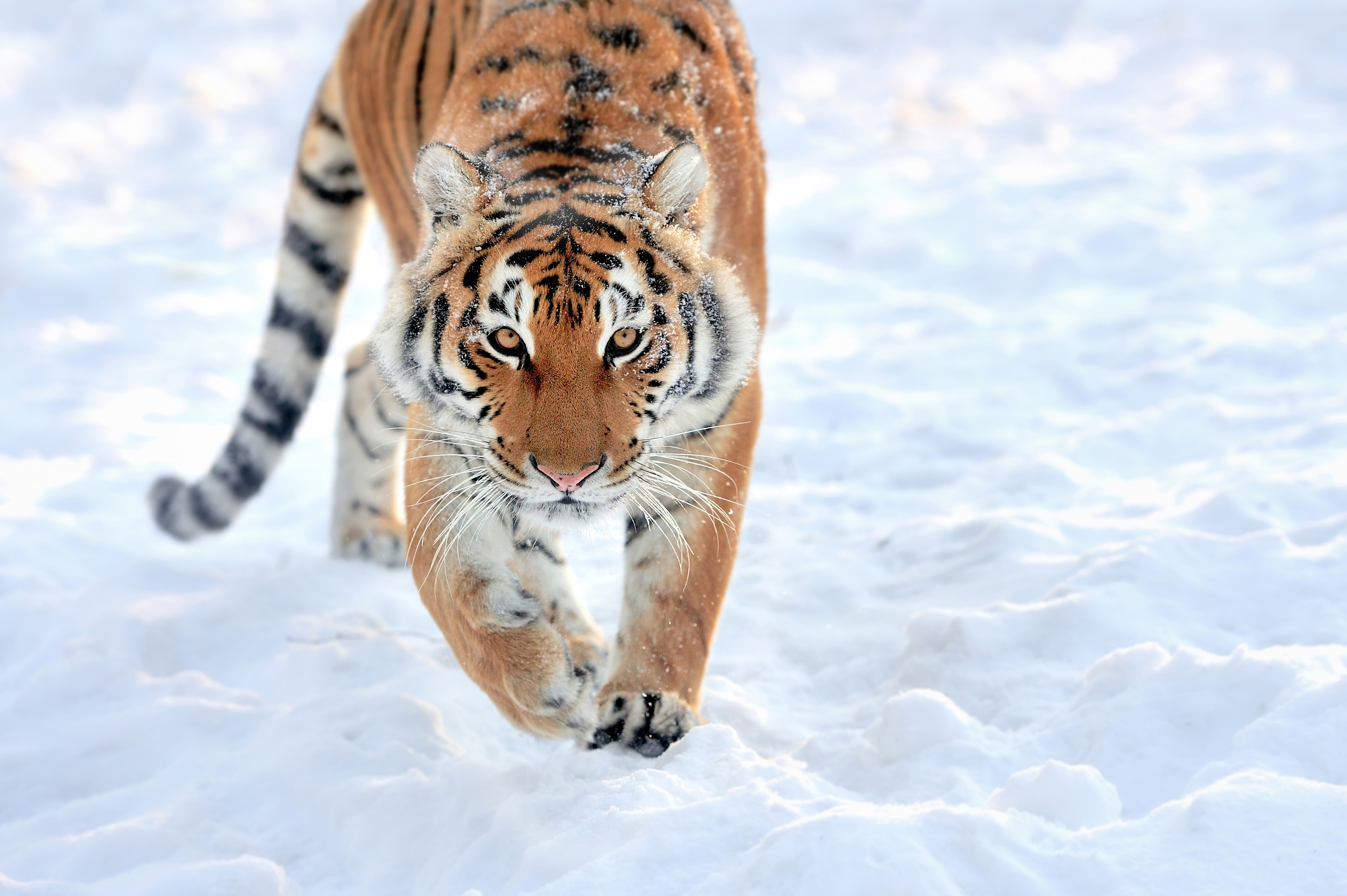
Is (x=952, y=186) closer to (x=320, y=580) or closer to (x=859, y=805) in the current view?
(x=320, y=580)

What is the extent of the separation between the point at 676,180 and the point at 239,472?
1.97 metres

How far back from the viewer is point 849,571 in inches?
127

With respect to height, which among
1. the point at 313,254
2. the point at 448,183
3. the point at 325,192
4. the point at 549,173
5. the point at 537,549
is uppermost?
the point at 325,192

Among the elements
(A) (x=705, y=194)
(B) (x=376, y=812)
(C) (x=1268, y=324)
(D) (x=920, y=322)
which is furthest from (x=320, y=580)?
(C) (x=1268, y=324)

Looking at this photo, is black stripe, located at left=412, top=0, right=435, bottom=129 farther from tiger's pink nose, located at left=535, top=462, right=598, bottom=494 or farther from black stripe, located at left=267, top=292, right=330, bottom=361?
tiger's pink nose, located at left=535, top=462, right=598, bottom=494

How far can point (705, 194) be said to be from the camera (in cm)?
244

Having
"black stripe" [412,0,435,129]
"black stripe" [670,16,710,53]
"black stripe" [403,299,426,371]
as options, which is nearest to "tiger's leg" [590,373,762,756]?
"black stripe" [403,299,426,371]

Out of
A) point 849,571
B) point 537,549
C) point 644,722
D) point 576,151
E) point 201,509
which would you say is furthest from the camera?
point 201,509

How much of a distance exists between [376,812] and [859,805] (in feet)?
A: 2.86

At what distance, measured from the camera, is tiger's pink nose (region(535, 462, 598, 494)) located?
2.03m

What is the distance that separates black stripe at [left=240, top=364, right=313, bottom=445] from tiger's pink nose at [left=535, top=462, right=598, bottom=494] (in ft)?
6.17

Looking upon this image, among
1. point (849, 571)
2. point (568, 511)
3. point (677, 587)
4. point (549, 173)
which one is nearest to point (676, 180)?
point (549, 173)

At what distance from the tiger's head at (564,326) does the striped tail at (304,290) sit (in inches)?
59.2

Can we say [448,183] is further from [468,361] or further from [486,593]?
[486,593]
